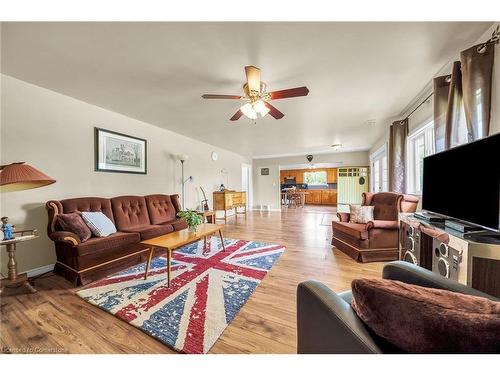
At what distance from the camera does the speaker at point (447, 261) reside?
48.8 inches

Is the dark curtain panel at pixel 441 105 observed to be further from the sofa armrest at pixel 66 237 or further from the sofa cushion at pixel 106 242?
the sofa armrest at pixel 66 237

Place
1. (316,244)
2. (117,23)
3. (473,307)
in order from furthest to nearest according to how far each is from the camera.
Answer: (316,244) → (117,23) → (473,307)

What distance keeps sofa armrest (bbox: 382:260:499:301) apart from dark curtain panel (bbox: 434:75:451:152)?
173cm

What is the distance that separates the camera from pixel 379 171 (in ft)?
19.5

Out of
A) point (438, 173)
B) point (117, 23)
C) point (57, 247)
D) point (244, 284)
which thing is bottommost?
point (244, 284)

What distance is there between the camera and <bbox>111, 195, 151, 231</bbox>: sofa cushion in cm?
298

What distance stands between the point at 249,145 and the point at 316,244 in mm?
3455

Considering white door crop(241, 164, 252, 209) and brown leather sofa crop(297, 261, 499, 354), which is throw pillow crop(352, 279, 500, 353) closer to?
brown leather sofa crop(297, 261, 499, 354)

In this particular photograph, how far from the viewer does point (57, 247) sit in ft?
7.71

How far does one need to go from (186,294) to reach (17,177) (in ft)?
6.21

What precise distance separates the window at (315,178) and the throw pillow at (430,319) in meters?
10.4

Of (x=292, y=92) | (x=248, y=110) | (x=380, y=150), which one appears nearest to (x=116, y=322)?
(x=248, y=110)
